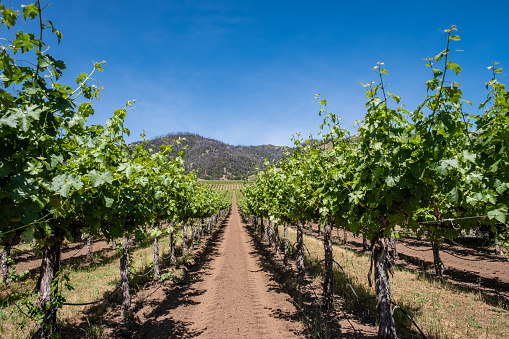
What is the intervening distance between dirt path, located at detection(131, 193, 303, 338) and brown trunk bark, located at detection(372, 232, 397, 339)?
272 cm

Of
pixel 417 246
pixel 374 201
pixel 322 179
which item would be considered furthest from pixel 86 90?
pixel 417 246

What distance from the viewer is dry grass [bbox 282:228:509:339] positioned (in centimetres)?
677

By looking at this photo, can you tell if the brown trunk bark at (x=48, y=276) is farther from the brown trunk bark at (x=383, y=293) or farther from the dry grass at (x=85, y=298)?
the brown trunk bark at (x=383, y=293)

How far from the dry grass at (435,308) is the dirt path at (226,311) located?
2.47 meters

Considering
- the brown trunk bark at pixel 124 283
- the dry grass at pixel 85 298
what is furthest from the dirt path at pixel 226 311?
the dry grass at pixel 85 298

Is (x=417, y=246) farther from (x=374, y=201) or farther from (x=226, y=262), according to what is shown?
(x=374, y=201)

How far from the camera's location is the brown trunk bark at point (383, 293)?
4598 millimetres

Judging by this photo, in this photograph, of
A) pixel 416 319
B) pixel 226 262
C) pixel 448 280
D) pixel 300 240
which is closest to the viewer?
pixel 416 319

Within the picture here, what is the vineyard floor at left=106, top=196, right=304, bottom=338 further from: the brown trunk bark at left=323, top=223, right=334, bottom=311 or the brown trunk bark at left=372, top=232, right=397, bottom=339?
the brown trunk bark at left=372, top=232, right=397, bottom=339

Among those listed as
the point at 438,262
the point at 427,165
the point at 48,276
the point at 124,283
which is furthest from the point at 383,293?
the point at 438,262

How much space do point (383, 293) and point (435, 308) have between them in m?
5.71

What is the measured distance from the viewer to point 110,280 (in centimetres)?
1179

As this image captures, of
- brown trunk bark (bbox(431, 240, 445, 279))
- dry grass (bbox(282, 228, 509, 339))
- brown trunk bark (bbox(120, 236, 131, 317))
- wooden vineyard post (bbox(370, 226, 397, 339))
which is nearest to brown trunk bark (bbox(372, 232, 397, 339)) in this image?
wooden vineyard post (bbox(370, 226, 397, 339))

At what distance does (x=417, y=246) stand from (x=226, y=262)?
679 inches
